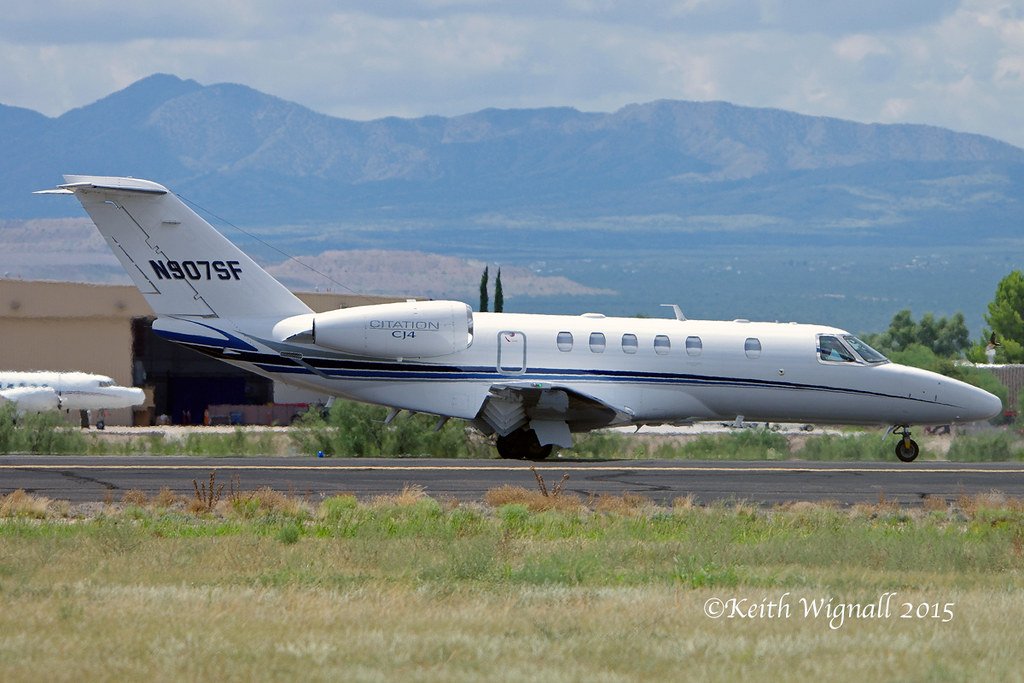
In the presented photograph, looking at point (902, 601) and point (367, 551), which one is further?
point (367, 551)

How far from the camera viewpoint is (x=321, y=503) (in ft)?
66.0

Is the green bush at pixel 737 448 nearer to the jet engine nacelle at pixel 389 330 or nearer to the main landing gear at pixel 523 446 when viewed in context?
the main landing gear at pixel 523 446

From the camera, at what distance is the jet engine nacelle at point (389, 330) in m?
27.8

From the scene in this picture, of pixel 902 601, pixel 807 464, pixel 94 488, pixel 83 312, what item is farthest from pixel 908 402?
pixel 83 312

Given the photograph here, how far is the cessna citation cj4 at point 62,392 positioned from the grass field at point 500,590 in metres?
41.0

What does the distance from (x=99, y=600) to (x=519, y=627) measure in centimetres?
338

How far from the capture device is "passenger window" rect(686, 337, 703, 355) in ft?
96.8

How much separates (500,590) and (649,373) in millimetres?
15984

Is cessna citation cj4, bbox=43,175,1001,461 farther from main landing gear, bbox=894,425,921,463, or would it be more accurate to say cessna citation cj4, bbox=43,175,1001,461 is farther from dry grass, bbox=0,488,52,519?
dry grass, bbox=0,488,52,519

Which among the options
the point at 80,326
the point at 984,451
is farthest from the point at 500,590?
the point at 80,326

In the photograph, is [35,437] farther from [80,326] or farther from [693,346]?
[80,326]

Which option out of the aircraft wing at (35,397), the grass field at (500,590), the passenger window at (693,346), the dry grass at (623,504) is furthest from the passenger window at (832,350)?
the aircraft wing at (35,397)

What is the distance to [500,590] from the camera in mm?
13578

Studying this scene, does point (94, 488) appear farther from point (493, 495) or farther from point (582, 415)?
point (582, 415)
